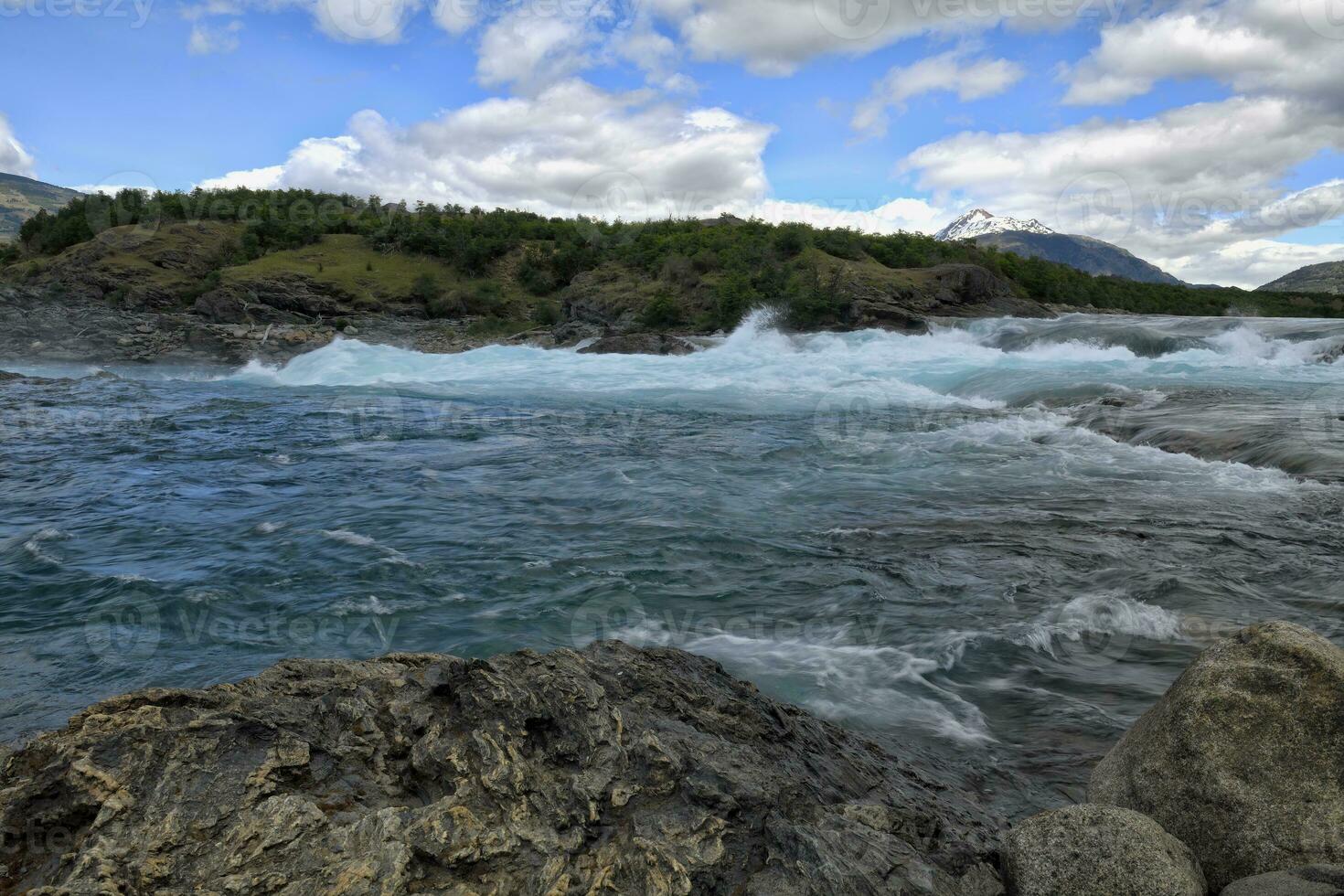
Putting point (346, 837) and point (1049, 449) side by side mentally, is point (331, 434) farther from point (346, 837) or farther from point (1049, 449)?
point (346, 837)

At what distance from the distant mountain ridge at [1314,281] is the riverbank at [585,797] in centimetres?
6307

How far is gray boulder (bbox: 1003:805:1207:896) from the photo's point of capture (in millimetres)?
2611

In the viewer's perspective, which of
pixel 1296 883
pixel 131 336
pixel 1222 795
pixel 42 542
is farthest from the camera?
pixel 131 336

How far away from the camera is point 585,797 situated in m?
2.76

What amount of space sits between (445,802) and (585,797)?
17.4 inches

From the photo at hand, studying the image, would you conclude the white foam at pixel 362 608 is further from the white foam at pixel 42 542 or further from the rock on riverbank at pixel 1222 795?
the rock on riverbank at pixel 1222 795

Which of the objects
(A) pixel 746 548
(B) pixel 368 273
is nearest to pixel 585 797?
(A) pixel 746 548

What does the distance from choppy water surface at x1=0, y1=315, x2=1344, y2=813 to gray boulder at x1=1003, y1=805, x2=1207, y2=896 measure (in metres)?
1.16

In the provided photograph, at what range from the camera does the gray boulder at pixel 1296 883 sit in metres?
2.47

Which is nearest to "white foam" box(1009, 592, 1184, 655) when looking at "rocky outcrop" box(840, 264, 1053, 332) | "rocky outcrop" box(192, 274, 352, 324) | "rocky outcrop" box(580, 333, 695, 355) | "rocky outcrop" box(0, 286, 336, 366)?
"rocky outcrop" box(580, 333, 695, 355)

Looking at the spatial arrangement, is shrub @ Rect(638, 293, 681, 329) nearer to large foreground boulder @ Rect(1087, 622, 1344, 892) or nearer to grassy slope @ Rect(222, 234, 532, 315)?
grassy slope @ Rect(222, 234, 532, 315)

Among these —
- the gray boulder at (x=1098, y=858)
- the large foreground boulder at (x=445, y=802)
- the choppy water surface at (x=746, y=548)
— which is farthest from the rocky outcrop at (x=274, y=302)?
the gray boulder at (x=1098, y=858)

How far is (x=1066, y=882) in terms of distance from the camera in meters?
2.63

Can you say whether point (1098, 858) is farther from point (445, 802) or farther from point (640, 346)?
point (640, 346)
